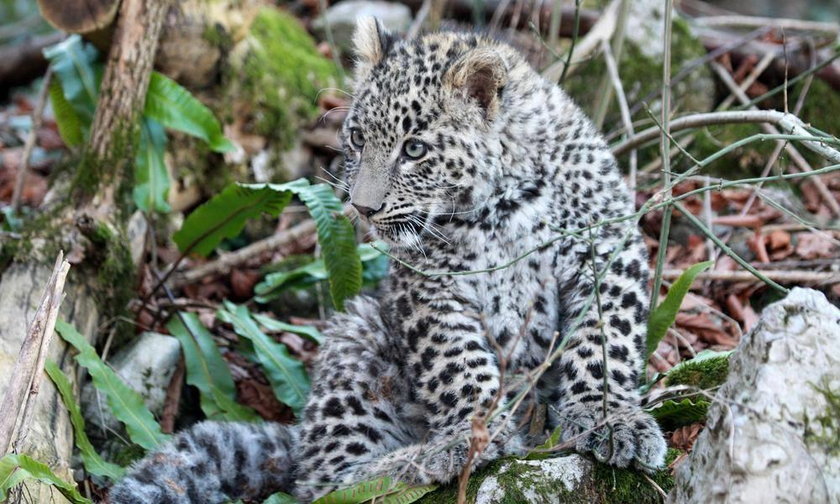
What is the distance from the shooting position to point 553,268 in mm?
5445

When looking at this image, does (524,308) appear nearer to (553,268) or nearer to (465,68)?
(553,268)

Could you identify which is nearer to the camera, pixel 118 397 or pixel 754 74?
pixel 118 397

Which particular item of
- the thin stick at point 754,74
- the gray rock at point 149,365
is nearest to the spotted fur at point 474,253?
the gray rock at point 149,365

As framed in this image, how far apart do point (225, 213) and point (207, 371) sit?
3.88 feet

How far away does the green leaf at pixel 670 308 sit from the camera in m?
5.64

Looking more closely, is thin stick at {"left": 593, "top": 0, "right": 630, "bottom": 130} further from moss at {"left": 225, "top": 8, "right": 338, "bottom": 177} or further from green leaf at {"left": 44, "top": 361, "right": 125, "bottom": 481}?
green leaf at {"left": 44, "top": 361, "right": 125, "bottom": 481}

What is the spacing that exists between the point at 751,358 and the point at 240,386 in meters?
4.43

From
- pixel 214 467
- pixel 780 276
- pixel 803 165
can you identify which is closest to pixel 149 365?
pixel 214 467

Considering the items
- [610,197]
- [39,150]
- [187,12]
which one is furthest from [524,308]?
[39,150]

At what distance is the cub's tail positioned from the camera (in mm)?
5375

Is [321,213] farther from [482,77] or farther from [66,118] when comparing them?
[66,118]

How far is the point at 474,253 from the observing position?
553 centimetres

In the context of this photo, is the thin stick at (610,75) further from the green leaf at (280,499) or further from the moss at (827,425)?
the moss at (827,425)

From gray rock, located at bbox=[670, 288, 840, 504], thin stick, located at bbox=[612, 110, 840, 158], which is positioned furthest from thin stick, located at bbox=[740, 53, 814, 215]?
gray rock, located at bbox=[670, 288, 840, 504]
